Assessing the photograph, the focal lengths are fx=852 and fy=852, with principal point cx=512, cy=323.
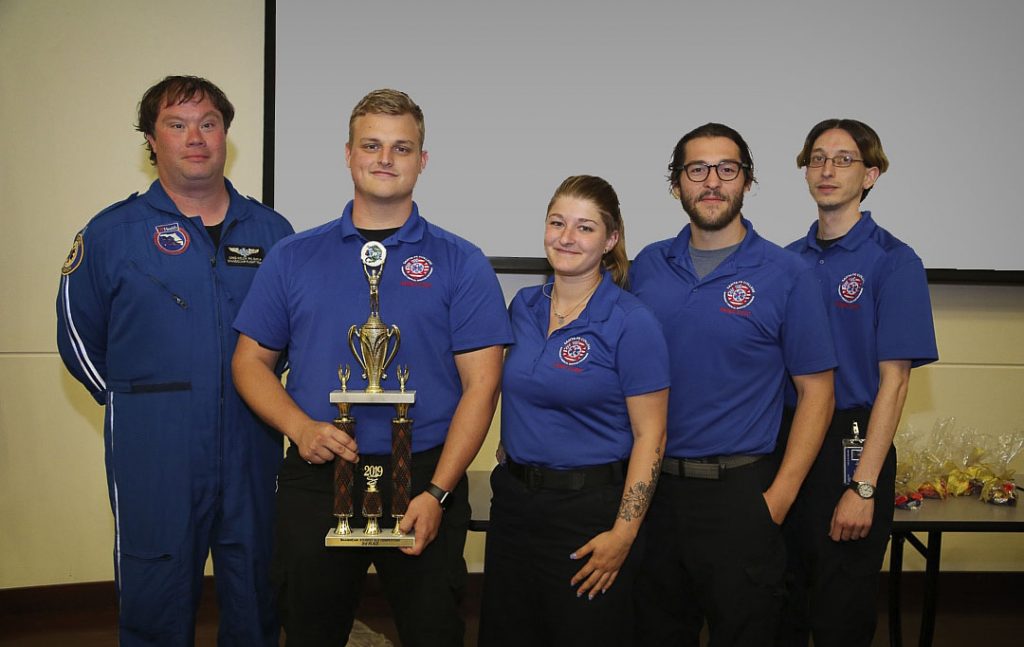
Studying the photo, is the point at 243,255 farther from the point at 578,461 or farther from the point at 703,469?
the point at 703,469

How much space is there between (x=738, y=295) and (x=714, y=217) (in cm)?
21

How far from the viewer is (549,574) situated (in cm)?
198

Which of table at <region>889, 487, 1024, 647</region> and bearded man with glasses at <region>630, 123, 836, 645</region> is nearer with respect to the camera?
bearded man with glasses at <region>630, 123, 836, 645</region>

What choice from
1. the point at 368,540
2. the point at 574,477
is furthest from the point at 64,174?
the point at 574,477

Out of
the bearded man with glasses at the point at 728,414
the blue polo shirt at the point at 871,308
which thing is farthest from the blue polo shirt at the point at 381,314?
the blue polo shirt at the point at 871,308

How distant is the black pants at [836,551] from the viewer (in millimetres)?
2299

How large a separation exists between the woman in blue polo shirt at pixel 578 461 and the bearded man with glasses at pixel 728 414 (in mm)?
169

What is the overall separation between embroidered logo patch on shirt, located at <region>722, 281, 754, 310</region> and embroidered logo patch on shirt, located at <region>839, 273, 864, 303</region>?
413 mm

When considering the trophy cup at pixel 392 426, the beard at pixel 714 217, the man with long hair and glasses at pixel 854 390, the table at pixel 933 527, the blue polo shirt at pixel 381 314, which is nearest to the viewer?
the trophy cup at pixel 392 426

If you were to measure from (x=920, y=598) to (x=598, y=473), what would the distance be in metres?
2.69

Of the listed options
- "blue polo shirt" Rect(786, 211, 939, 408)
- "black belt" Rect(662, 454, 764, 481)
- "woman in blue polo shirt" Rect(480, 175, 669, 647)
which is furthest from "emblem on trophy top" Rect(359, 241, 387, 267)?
"blue polo shirt" Rect(786, 211, 939, 408)

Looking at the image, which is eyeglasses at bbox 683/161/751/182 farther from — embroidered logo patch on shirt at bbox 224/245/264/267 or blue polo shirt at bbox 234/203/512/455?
embroidered logo patch on shirt at bbox 224/245/264/267

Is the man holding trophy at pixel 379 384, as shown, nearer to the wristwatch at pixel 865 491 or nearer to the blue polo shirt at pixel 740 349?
the blue polo shirt at pixel 740 349

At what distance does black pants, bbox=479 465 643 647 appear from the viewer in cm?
196
